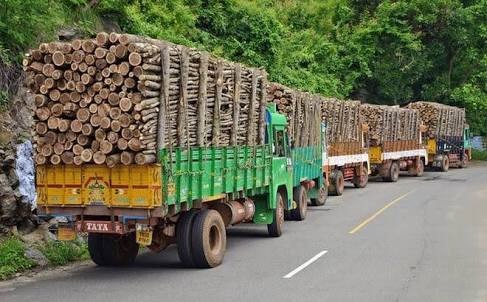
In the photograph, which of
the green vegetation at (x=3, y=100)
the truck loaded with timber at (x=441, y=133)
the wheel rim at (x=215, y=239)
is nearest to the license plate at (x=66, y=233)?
the wheel rim at (x=215, y=239)

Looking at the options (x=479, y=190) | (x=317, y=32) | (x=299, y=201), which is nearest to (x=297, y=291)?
(x=299, y=201)

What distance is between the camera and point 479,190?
85.4 feet

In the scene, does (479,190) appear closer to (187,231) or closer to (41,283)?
(187,231)

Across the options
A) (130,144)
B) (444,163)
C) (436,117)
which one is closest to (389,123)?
(436,117)

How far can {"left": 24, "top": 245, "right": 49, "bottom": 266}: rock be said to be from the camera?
11.3 meters

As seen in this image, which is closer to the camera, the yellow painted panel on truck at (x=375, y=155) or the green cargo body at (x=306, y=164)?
the green cargo body at (x=306, y=164)

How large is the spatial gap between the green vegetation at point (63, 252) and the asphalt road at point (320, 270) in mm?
552

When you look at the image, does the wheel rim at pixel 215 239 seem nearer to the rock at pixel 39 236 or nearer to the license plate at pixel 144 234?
the license plate at pixel 144 234

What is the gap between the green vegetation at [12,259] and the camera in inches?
416

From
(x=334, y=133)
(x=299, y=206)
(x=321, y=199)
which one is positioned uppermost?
→ (x=334, y=133)

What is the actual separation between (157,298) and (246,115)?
16.6 ft

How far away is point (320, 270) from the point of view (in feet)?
35.1

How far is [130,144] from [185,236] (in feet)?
6.36

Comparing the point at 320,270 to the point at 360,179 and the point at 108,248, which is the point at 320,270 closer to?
the point at 108,248
